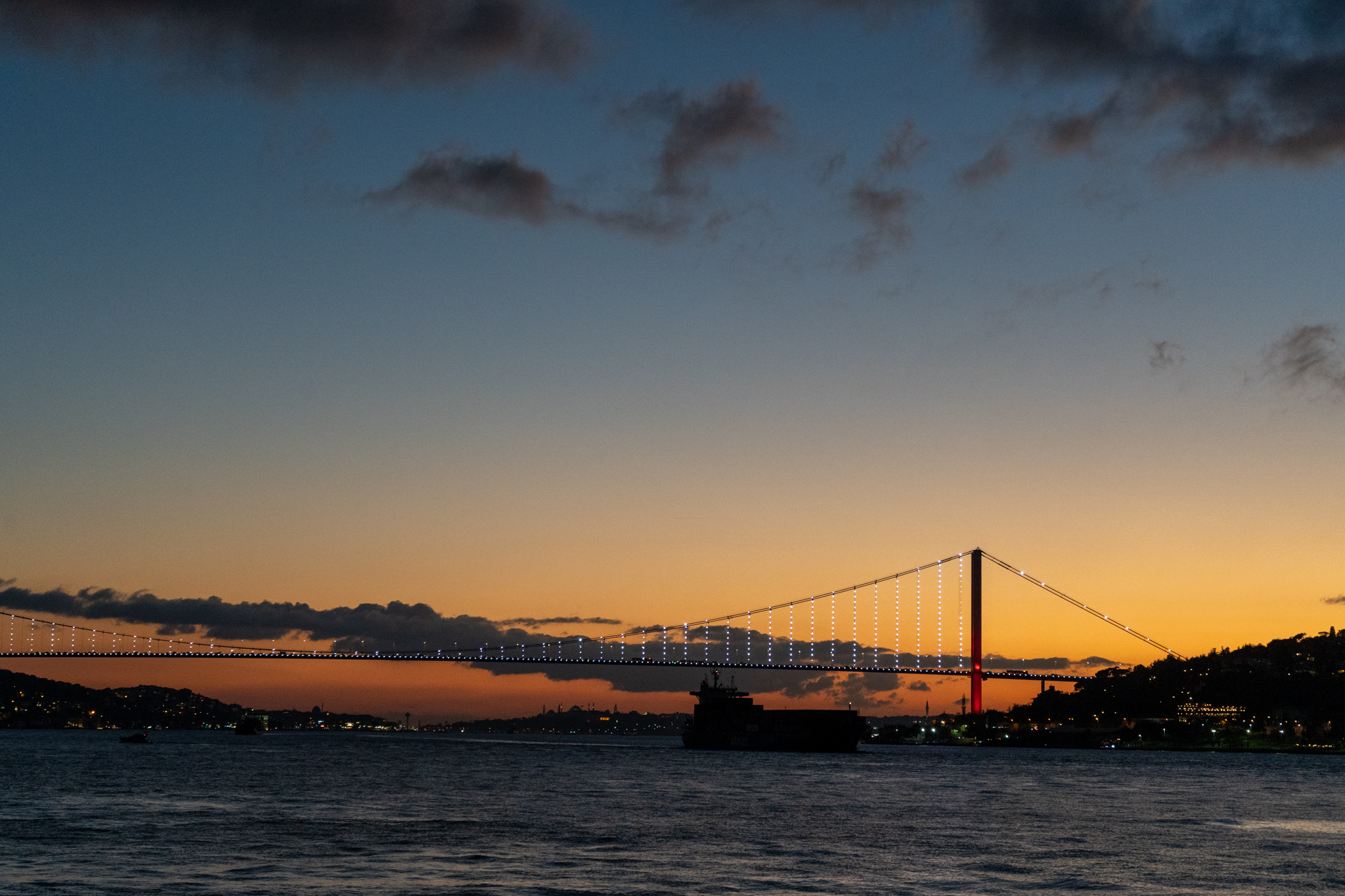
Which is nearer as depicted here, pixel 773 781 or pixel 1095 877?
pixel 1095 877

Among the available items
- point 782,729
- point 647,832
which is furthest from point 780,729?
point 647,832

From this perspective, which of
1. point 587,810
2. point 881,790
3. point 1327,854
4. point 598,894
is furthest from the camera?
point 881,790

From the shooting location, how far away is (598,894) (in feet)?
90.4

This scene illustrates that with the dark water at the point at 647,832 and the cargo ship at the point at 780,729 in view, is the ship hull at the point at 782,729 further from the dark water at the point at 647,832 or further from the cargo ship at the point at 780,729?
the dark water at the point at 647,832

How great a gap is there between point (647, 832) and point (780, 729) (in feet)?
298

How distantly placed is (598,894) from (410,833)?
14075 mm

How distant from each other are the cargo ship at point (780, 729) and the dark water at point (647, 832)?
44622mm

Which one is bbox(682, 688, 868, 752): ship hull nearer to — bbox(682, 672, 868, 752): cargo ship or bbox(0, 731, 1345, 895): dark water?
bbox(682, 672, 868, 752): cargo ship

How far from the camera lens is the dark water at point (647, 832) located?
30.1 meters

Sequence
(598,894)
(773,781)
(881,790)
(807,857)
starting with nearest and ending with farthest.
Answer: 1. (598,894)
2. (807,857)
3. (881,790)
4. (773,781)

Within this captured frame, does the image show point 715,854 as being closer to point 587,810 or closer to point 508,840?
point 508,840

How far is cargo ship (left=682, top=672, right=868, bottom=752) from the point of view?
130250mm

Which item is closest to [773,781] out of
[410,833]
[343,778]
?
[343,778]

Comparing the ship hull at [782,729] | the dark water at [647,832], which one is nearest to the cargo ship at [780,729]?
the ship hull at [782,729]
